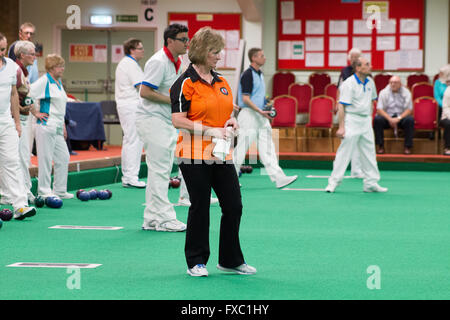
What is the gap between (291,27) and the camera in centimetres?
1377

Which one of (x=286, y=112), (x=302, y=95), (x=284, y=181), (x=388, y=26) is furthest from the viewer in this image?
(x=388, y=26)

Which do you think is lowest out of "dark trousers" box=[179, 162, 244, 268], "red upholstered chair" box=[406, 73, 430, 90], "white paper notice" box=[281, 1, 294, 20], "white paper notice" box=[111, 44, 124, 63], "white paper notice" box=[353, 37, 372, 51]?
"dark trousers" box=[179, 162, 244, 268]

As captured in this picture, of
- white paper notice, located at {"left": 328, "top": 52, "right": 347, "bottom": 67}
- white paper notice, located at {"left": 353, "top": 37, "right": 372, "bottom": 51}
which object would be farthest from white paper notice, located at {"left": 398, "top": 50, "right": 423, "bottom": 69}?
white paper notice, located at {"left": 328, "top": 52, "right": 347, "bottom": 67}

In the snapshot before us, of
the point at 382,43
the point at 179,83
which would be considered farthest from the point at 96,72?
the point at 179,83

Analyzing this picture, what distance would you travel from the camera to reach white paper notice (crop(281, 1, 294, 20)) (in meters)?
13.7

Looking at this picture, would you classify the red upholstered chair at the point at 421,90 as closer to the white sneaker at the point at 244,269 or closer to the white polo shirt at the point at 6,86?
the white polo shirt at the point at 6,86

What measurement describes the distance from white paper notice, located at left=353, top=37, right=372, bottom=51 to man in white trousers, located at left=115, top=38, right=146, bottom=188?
22.0 ft

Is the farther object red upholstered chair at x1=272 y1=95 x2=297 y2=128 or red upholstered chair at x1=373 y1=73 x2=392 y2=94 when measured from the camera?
red upholstered chair at x1=373 y1=73 x2=392 y2=94

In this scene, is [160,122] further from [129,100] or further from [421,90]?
[421,90]

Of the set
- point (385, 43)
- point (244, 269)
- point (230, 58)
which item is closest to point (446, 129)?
point (385, 43)

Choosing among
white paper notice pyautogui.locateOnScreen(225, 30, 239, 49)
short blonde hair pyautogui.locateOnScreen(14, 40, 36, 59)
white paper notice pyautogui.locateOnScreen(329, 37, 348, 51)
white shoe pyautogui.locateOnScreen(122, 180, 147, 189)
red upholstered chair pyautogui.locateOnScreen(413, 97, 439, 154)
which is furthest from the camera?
white paper notice pyautogui.locateOnScreen(225, 30, 239, 49)

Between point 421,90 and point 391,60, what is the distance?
1.19 meters

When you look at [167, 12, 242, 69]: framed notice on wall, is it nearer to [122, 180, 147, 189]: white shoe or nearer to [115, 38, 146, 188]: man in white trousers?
[115, 38, 146, 188]: man in white trousers

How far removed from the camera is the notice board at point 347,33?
Result: 1338 centimetres
